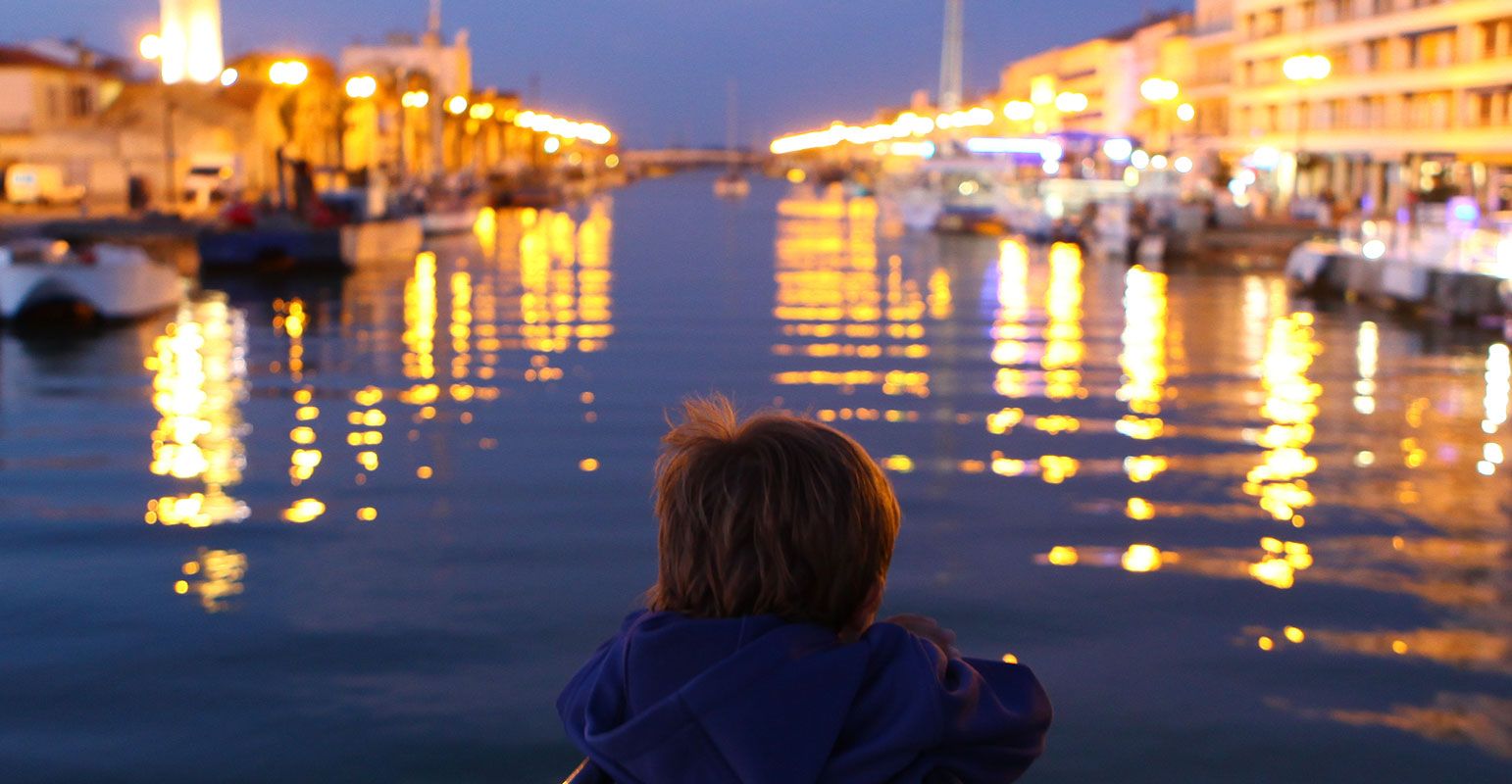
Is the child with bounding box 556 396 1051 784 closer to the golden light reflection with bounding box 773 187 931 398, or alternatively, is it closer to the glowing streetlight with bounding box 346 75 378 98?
the golden light reflection with bounding box 773 187 931 398

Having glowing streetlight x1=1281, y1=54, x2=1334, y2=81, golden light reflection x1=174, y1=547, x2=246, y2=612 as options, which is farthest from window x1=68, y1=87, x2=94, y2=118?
golden light reflection x1=174, y1=547, x2=246, y2=612

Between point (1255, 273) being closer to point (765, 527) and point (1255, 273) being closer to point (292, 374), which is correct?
point (292, 374)

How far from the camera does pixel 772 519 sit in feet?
7.73

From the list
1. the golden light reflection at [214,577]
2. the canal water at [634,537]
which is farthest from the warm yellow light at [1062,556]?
the golden light reflection at [214,577]

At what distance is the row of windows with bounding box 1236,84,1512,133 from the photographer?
2119 inches

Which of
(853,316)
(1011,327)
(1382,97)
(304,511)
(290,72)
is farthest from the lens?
(1382,97)

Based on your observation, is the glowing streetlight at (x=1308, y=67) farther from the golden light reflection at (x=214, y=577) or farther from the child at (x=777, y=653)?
the child at (x=777, y=653)

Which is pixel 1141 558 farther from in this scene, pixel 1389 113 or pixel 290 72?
pixel 1389 113

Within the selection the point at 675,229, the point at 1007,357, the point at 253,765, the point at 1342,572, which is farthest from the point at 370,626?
the point at 675,229

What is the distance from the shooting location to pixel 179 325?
23047 millimetres

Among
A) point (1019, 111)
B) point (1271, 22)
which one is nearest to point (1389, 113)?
point (1271, 22)

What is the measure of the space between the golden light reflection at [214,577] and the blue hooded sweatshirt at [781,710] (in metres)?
5.50

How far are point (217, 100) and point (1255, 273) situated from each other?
4487cm

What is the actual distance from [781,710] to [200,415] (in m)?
12.7
